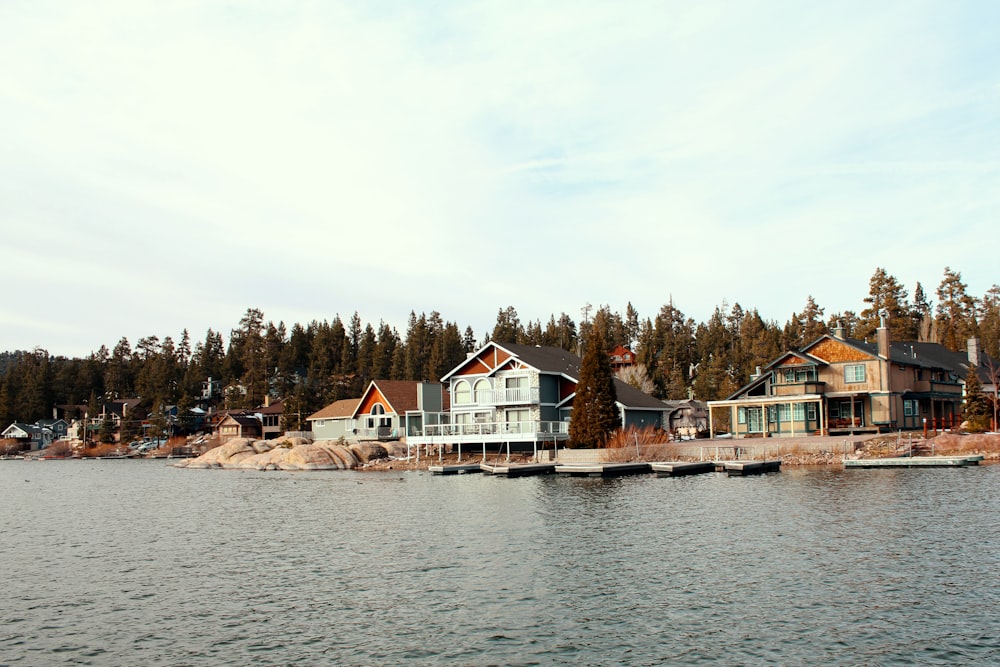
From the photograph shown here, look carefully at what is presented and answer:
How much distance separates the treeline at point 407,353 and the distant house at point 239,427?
6.50 meters

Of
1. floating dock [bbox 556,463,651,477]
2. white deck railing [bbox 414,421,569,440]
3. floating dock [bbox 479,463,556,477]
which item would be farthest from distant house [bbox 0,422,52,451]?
floating dock [bbox 556,463,651,477]

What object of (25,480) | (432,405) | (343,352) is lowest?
(25,480)

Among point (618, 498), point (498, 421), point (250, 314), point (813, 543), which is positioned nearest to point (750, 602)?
point (813, 543)

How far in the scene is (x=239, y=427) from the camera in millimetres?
113938

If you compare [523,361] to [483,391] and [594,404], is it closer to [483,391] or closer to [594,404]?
[483,391]

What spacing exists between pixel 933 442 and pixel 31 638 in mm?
53699

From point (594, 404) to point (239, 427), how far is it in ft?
229

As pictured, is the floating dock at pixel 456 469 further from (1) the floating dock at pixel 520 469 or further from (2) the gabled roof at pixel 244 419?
(2) the gabled roof at pixel 244 419

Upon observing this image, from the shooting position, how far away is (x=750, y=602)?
64.2 feet

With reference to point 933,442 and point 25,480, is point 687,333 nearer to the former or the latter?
point 933,442

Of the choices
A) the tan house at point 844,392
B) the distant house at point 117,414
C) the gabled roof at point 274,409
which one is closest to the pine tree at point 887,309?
the tan house at point 844,392

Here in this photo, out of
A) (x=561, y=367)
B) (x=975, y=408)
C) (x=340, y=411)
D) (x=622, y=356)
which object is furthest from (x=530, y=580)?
(x=622, y=356)

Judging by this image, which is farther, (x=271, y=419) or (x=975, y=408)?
(x=271, y=419)

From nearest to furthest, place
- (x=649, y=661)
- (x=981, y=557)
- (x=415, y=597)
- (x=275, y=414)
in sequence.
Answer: (x=649, y=661)
(x=415, y=597)
(x=981, y=557)
(x=275, y=414)
